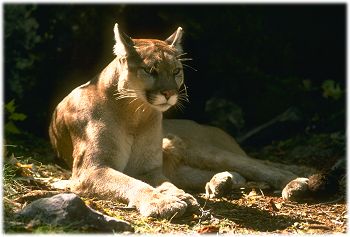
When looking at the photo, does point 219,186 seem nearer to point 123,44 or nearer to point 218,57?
point 123,44

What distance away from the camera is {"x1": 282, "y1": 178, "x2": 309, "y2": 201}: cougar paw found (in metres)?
5.21

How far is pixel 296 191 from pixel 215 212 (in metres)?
0.91

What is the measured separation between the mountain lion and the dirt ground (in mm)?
130

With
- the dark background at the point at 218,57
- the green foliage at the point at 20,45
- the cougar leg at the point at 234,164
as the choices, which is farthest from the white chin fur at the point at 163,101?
the green foliage at the point at 20,45

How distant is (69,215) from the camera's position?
3.72 m

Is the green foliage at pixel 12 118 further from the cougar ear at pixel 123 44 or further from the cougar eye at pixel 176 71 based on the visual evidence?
the cougar eye at pixel 176 71

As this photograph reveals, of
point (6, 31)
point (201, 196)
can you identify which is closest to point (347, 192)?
point (201, 196)

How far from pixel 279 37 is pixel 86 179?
171 inches

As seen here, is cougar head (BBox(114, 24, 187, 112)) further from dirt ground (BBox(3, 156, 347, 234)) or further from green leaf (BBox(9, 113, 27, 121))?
green leaf (BBox(9, 113, 27, 121))

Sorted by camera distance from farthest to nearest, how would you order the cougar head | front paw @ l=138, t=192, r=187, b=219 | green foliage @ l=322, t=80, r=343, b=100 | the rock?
green foliage @ l=322, t=80, r=343, b=100
the cougar head
front paw @ l=138, t=192, r=187, b=219
the rock

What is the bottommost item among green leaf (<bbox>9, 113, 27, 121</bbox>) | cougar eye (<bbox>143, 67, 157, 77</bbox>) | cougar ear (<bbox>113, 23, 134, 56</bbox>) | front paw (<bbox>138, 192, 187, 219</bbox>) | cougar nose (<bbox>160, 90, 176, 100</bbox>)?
front paw (<bbox>138, 192, 187, 219</bbox>)

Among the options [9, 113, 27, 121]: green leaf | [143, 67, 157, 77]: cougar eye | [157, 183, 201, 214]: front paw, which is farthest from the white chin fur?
[9, 113, 27, 121]: green leaf

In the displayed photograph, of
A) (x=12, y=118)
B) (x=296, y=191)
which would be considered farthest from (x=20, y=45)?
(x=296, y=191)

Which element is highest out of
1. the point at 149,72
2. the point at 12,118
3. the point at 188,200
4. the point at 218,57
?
the point at 218,57
